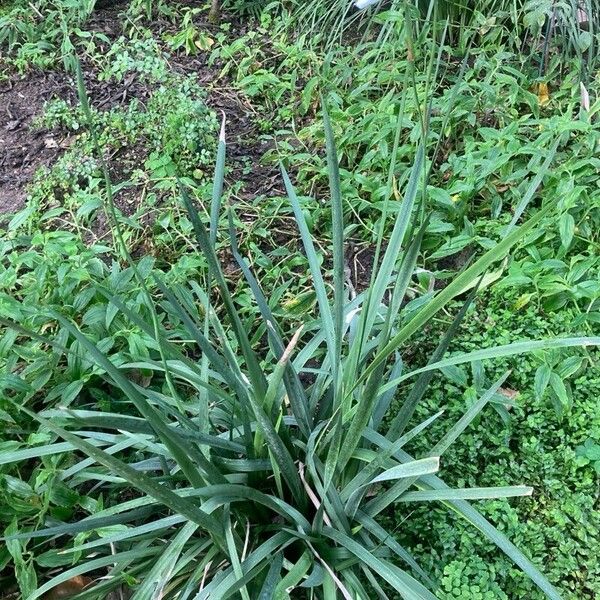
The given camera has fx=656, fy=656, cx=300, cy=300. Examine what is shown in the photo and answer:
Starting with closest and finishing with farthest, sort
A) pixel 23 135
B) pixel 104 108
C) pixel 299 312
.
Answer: pixel 299 312 → pixel 23 135 → pixel 104 108

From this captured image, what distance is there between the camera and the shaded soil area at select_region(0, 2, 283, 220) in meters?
2.60

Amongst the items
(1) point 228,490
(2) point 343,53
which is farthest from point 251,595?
(2) point 343,53

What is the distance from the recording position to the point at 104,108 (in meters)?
2.90

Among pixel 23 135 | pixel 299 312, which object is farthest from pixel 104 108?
pixel 299 312

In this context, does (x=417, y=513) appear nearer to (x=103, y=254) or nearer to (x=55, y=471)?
(x=55, y=471)

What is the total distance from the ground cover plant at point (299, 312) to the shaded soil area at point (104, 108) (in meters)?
0.02

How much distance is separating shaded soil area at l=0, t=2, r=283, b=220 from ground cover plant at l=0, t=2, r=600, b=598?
0.05ft

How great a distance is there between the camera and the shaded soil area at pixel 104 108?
260 cm

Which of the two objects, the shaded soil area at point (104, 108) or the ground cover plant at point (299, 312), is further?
the shaded soil area at point (104, 108)

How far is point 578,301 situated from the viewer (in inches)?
77.4

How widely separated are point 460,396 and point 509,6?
191 cm

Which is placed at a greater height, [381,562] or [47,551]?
[381,562]

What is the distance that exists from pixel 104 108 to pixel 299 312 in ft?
4.88

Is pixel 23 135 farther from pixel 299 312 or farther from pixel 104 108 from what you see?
pixel 299 312
